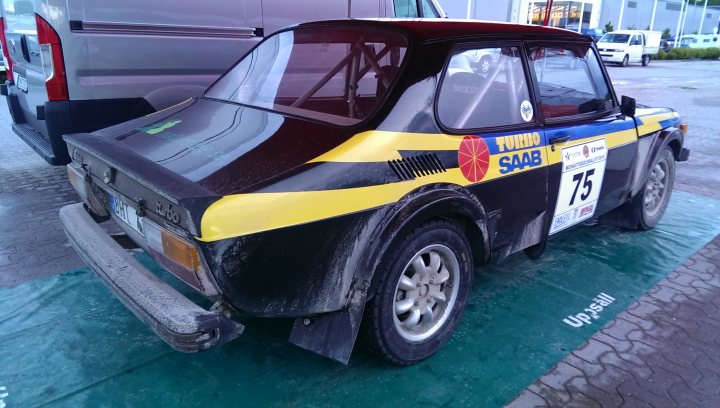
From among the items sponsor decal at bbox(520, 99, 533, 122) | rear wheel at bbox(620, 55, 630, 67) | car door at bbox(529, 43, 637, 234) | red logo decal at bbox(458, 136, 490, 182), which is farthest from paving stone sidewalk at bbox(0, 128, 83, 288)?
rear wheel at bbox(620, 55, 630, 67)

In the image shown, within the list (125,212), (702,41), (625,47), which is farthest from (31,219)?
(702,41)

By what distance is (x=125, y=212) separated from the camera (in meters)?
2.64

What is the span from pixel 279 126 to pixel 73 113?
2585 mm

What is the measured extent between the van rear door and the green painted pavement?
207cm

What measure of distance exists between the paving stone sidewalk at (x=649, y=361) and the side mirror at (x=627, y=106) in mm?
1307

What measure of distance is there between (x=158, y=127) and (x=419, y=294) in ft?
5.73

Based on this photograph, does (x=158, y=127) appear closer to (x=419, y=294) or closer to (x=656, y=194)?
(x=419, y=294)

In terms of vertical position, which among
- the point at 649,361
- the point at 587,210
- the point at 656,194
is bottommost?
the point at 649,361

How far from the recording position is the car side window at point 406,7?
648 cm

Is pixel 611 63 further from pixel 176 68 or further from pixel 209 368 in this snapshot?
pixel 209 368

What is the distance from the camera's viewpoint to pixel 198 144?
104 inches

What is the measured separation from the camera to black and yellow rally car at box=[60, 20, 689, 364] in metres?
2.14

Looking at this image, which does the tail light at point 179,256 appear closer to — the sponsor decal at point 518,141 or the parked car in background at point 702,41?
the sponsor decal at point 518,141

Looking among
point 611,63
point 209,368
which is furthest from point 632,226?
point 611,63
